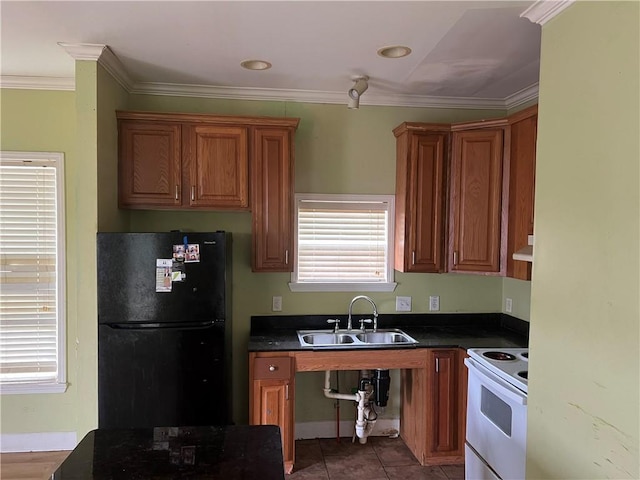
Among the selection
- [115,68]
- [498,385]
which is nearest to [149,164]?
[115,68]

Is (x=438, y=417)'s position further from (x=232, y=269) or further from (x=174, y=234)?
(x=174, y=234)

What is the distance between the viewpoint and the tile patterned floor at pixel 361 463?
2.92 m

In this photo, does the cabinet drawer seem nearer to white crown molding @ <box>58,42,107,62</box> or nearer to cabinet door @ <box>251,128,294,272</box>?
cabinet door @ <box>251,128,294,272</box>

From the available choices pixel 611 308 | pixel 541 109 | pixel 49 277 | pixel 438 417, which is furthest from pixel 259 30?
pixel 438 417

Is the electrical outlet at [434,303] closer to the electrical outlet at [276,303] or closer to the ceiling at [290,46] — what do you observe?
the electrical outlet at [276,303]

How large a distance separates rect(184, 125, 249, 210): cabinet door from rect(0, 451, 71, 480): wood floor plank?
197 cm

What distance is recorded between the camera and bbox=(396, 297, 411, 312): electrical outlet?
3.48 meters

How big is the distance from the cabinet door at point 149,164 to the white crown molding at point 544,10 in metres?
2.11

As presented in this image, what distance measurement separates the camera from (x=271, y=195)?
120 inches

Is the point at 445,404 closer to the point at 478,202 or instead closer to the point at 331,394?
the point at 331,394

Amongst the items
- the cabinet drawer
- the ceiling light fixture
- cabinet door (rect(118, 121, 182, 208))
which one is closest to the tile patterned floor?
the cabinet drawer

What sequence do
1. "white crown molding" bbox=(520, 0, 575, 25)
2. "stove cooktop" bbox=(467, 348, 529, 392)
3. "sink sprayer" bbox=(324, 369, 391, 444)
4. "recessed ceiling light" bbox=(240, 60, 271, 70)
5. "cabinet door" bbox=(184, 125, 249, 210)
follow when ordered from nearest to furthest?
"white crown molding" bbox=(520, 0, 575, 25) < "stove cooktop" bbox=(467, 348, 529, 392) < "recessed ceiling light" bbox=(240, 60, 271, 70) < "cabinet door" bbox=(184, 125, 249, 210) < "sink sprayer" bbox=(324, 369, 391, 444)

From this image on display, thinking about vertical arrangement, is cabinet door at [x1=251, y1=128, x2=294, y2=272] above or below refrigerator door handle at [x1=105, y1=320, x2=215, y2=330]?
above

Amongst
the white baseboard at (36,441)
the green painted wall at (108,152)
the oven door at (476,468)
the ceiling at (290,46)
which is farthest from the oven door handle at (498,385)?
the white baseboard at (36,441)
